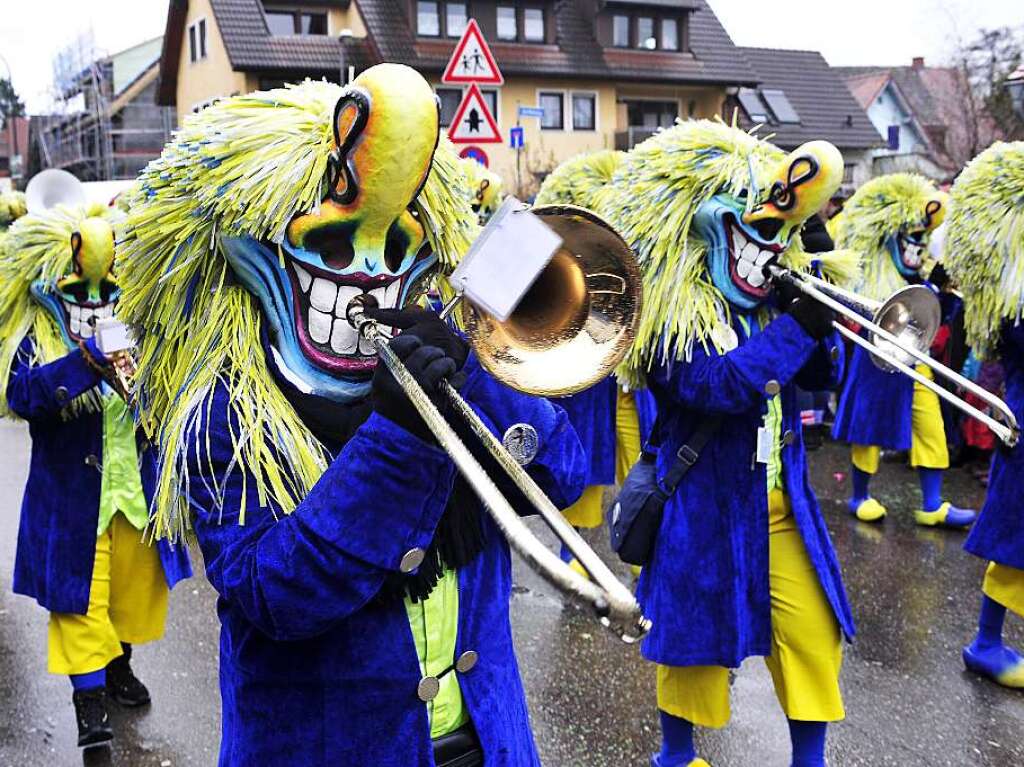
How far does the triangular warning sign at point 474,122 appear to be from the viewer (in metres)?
6.89

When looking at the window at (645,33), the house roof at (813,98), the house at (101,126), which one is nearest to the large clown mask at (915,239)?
the window at (645,33)

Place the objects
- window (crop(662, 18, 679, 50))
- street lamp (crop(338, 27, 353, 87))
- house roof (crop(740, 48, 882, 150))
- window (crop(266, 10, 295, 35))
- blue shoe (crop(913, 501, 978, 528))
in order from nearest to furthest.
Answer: street lamp (crop(338, 27, 353, 87))
blue shoe (crop(913, 501, 978, 528))
window (crop(266, 10, 295, 35))
window (crop(662, 18, 679, 50))
house roof (crop(740, 48, 882, 150))

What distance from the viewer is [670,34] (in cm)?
2711

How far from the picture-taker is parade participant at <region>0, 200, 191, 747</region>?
3.82 meters

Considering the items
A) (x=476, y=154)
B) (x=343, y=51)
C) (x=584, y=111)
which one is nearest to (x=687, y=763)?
(x=476, y=154)

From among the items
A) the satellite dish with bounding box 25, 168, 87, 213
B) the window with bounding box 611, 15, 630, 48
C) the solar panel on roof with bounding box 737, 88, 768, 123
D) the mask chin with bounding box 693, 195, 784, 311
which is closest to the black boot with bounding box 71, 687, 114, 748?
the mask chin with bounding box 693, 195, 784, 311

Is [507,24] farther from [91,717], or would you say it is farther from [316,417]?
[316,417]

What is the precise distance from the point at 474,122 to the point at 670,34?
21782 mm

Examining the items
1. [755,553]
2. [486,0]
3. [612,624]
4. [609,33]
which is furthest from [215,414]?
[609,33]

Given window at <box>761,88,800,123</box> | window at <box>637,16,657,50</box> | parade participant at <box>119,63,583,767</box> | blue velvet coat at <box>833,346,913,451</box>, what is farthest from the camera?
window at <box>761,88,800,123</box>

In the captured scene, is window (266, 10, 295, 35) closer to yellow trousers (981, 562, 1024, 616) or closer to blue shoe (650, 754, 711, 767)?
yellow trousers (981, 562, 1024, 616)

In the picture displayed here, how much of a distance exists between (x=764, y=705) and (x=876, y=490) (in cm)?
361

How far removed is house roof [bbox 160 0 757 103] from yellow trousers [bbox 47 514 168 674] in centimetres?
1938

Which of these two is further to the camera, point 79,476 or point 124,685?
point 124,685
